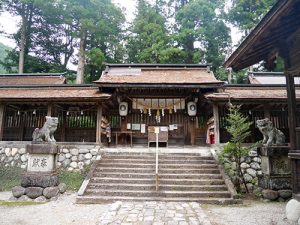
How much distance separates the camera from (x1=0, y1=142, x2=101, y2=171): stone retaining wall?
10.9 m

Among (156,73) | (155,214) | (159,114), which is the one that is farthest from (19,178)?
(156,73)

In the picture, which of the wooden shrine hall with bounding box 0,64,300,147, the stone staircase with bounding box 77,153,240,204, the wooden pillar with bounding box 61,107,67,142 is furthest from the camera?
the wooden pillar with bounding box 61,107,67,142

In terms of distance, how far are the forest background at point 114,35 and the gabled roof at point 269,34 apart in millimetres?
19053

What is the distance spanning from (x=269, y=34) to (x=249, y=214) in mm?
4732

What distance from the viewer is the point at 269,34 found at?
4.93 meters

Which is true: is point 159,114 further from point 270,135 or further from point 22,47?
point 22,47

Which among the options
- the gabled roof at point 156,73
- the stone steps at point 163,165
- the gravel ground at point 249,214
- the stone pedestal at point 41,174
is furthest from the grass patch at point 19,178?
the gabled roof at point 156,73

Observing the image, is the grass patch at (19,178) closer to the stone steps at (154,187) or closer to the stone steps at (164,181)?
the stone steps at (164,181)

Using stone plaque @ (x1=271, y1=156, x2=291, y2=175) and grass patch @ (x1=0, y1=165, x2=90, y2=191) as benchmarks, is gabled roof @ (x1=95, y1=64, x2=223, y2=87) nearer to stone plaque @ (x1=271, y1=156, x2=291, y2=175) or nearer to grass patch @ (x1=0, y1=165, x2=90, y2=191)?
grass patch @ (x1=0, y1=165, x2=90, y2=191)

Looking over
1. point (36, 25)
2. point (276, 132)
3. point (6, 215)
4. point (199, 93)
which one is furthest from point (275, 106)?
point (36, 25)

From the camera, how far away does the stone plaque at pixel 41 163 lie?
8.41 m

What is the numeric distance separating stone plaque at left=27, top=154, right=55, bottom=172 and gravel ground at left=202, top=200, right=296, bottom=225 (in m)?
5.60

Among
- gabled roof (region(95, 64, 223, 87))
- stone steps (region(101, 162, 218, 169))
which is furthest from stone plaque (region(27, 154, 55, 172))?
gabled roof (region(95, 64, 223, 87))

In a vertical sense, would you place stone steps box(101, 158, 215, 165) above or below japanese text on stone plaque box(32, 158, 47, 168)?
below
